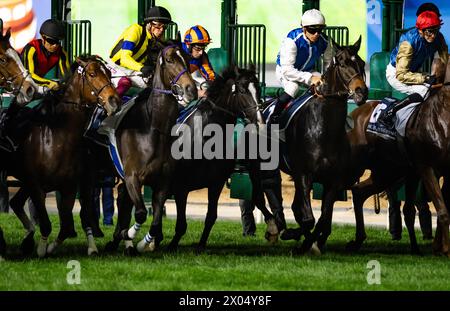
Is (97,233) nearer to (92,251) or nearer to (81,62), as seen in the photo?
(92,251)

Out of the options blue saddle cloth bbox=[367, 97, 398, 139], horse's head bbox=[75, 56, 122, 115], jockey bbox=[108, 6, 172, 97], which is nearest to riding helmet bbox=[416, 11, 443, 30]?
blue saddle cloth bbox=[367, 97, 398, 139]

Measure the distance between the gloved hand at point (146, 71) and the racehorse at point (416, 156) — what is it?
2307 millimetres

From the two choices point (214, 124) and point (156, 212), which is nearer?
point (156, 212)

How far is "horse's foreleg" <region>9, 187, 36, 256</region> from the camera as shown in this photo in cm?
1208

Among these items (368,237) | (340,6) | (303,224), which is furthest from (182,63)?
(340,6)

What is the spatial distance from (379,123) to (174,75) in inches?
95.0

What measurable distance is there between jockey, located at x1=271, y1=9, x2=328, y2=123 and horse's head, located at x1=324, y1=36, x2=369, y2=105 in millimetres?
333

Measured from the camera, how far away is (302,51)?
1267 cm

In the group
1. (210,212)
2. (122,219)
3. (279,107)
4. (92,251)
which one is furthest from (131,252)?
(279,107)

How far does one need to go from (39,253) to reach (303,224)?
7.59 ft

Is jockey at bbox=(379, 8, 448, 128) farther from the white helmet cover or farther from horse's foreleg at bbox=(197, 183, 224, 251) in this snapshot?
horse's foreleg at bbox=(197, 183, 224, 251)

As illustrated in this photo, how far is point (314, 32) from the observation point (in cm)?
1265

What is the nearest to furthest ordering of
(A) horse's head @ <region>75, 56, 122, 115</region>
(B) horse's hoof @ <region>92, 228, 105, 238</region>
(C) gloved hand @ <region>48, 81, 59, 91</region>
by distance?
1. (A) horse's head @ <region>75, 56, 122, 115</region>
2. (C) gloved hand @ <region>48, 81, 59, 91</region>
3. (B) horse's hoof @ <region>92, 228, 105, 238</region>
